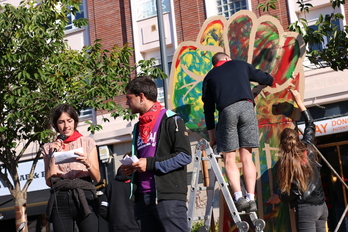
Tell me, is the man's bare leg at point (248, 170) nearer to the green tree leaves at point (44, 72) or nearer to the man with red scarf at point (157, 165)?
the man with red scarf at point (157, 165)

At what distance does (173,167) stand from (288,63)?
3517mm

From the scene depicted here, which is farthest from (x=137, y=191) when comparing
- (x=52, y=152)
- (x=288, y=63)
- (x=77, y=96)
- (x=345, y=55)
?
(x=77, y=96)

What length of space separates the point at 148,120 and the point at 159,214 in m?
0.77

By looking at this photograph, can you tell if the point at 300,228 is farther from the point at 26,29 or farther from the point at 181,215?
the point at 26,29

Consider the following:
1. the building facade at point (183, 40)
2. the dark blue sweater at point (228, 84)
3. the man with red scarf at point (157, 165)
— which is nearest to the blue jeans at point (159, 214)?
the man with red scarf at point (157, 165)

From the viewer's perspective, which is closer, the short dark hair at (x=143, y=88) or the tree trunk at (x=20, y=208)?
the short dark hair at (x=143, y=88)

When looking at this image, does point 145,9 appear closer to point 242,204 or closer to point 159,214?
point 242,204

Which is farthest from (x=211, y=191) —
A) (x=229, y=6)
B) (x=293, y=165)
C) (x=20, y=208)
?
(x=229, y=6)

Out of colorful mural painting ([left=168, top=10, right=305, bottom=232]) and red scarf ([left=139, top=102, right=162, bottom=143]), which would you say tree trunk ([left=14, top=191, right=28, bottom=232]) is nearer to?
colorful mural painting ([left=168, top=10, right=305, bottom=232])

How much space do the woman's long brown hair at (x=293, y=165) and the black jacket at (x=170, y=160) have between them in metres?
2.39

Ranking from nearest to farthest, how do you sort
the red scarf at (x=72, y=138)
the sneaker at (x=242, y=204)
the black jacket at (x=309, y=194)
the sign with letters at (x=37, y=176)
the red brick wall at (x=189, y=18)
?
the sneaker at (x=242, y=204), the red scarf at (x=72, y=138), the black jacket at (x=309, y=194), the red brick wall at (x=189, y=18), the sign with letters at (x=37, y=176)

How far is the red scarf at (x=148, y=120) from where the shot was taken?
5.00 metres

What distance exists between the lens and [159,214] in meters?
4.73

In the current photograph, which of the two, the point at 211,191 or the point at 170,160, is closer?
the point at 170,160
